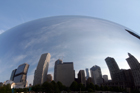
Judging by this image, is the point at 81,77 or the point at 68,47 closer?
the point at 81,77

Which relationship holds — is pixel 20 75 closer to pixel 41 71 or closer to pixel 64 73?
pixel 41 71

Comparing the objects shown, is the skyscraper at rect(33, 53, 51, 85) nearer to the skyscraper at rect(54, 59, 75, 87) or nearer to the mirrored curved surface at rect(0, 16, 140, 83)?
the mirrored curved surface at rect(0, 16, 140, 83)

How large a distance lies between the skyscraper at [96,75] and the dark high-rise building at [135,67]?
55.6 inches

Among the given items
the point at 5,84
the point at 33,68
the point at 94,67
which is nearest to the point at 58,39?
the point at 33,68

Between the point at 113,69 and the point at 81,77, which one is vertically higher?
the point at 113,69

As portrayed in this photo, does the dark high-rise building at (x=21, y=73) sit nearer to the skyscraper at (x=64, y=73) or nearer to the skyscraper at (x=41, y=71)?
the skyscraper at (x=41, y=71)

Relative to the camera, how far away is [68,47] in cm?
450

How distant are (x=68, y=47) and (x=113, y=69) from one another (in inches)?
80.5

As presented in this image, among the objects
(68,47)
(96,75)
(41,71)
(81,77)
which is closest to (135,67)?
(96,75)

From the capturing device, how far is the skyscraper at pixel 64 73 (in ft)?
13.2

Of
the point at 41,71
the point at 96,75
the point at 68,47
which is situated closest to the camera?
the point at 41,71

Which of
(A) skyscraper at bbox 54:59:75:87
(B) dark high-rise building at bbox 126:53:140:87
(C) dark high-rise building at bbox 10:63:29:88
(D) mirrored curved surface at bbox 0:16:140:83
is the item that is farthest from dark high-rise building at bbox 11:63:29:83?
(B) dark high-rise building at bbox 126:53:140:87

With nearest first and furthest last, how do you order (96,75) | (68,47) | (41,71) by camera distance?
1. (41,71)
2. (96,75)
3. (68,47)

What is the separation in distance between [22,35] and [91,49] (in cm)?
351
